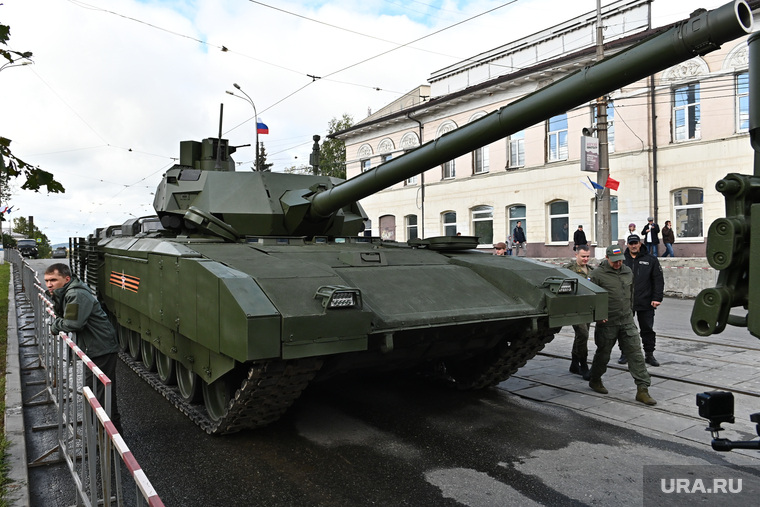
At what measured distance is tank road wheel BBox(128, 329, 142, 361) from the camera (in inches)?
318

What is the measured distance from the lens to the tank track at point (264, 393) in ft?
14.5

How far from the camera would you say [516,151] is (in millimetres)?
23359

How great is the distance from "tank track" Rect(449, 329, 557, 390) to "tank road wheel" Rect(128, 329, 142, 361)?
4.21m

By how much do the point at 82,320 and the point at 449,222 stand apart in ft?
74.2

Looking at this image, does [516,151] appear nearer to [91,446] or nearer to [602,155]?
[602,155]

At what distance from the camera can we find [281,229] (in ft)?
23.1

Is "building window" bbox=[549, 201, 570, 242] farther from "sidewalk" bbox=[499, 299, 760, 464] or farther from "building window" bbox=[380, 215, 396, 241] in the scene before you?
"sidewalk" bbox=[499, 299, 760, 464]

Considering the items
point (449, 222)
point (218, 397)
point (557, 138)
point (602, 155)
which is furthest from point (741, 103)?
point (218, 397)

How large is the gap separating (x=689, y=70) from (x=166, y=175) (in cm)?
1585

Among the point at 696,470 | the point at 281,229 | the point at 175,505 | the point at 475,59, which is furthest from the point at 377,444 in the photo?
the point at 475,59

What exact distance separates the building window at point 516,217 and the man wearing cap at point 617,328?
54.3 ft

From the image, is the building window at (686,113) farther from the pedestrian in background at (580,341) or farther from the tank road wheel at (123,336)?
the tank road wheel at (123,336)

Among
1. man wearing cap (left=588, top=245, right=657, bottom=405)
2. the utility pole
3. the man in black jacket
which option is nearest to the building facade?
the utility pole

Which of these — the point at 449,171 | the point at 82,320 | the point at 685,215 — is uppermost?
the point at 449,171
